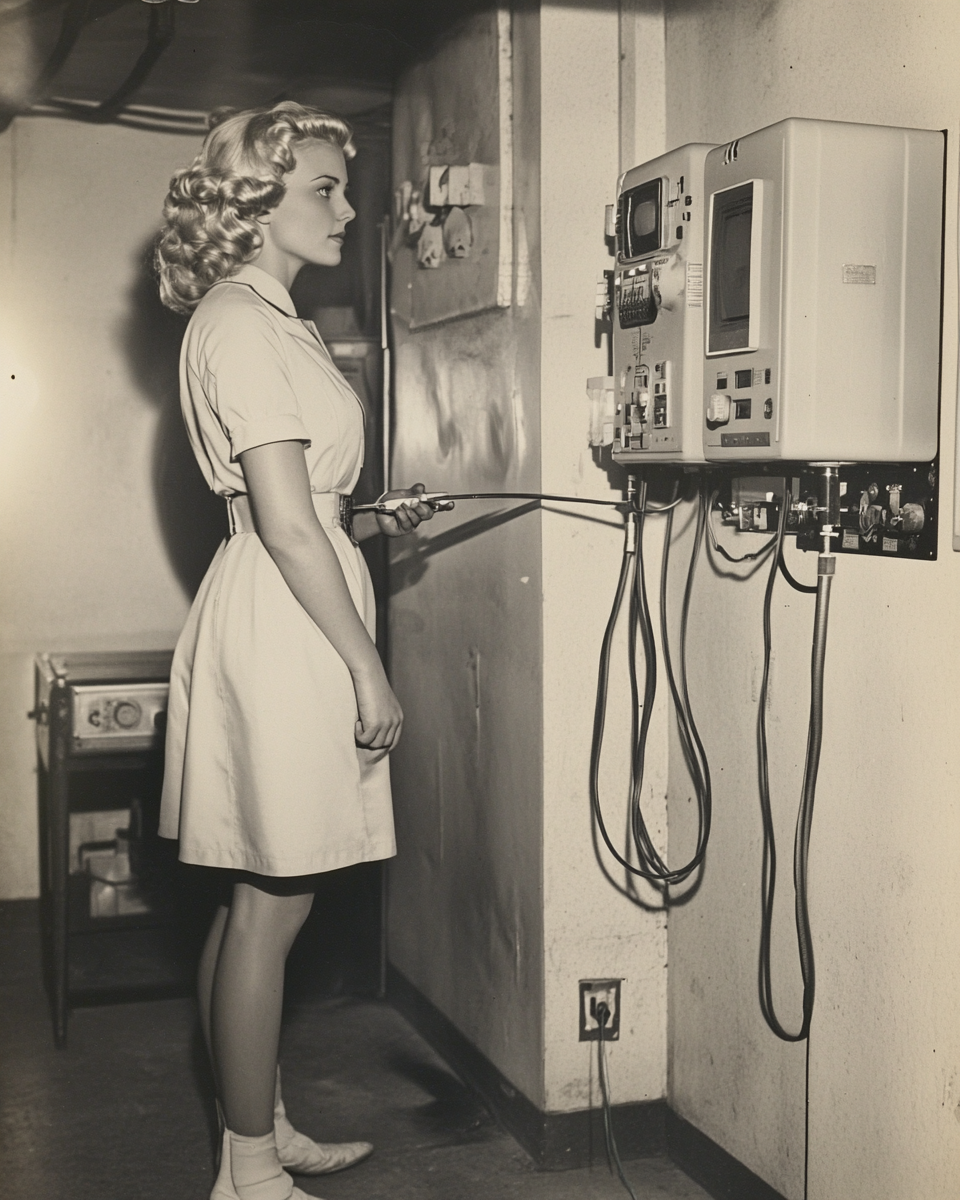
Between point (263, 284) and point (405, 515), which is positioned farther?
point (405, 515)

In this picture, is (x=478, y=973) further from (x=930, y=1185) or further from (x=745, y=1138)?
(x=930, y=1185)

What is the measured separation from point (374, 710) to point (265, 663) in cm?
18

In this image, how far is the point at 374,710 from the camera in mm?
2125

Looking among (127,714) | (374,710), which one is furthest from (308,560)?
(127,714)

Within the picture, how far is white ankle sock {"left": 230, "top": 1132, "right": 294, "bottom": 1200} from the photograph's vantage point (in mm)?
2191

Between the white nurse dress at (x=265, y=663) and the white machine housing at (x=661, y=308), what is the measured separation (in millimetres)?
457

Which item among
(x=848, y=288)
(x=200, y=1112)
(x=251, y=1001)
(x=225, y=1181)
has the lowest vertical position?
(x=200, y=1112)

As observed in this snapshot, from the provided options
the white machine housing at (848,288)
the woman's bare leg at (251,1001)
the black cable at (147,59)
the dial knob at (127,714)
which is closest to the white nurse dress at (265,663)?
the woman's bare leg at (251,1001)

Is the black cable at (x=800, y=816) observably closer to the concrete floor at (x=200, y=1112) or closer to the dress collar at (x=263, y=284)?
the concrete floor at (x=200, y=1112)

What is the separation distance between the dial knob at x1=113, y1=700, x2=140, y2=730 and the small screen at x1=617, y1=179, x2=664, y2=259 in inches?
64.0

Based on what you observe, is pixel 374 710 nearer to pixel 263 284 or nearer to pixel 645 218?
pixel 263 284

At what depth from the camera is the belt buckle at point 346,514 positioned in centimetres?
226

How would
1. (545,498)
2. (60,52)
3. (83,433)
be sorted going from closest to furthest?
(545,498) < (60,52) < (83,433)

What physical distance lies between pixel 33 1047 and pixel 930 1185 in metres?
2.14
